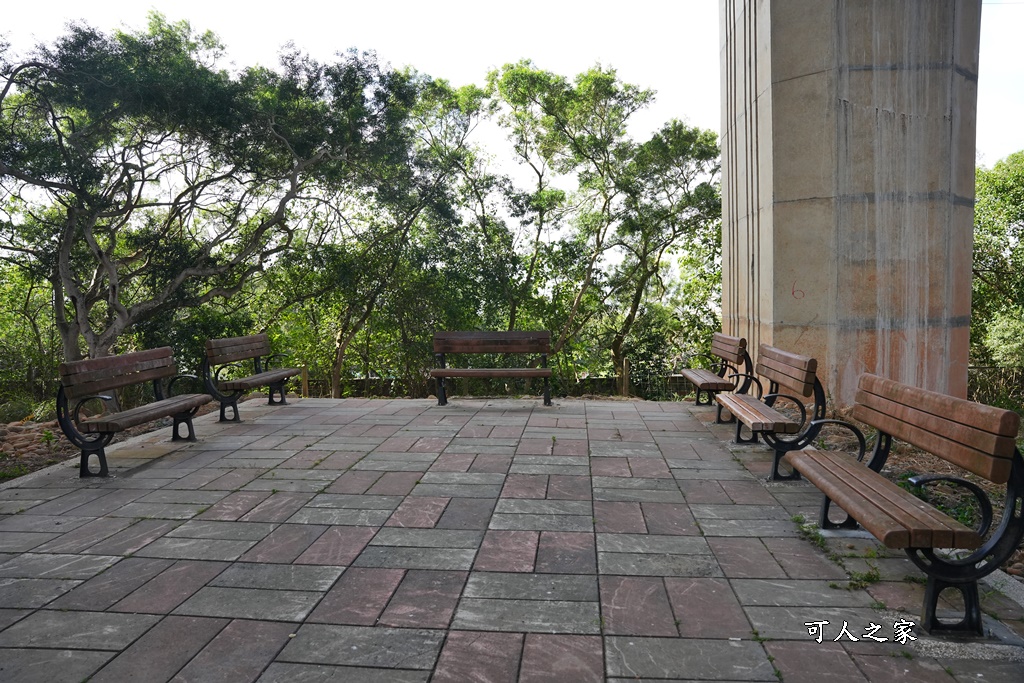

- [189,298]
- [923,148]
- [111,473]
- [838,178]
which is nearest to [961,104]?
[923,148]

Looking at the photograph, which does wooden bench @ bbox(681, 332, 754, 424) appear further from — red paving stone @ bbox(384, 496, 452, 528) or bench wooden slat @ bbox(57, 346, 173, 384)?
bench wooden slat @ bbox(57, 346, 173, 384)

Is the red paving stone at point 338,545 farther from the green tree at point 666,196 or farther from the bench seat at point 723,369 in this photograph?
the green tree at point 666,196

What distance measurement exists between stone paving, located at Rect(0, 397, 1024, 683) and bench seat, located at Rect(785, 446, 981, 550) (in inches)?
14.8

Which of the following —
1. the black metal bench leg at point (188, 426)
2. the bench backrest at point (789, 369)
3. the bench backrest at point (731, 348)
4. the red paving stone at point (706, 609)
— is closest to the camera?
the red paving stone at point (706, 609)

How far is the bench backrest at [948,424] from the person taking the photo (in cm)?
273

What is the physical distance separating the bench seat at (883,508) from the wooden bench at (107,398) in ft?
15.7

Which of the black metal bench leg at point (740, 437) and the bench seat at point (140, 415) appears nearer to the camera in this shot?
the bench seat at point (140, 415)

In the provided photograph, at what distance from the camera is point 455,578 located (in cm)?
327

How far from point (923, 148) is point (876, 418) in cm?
457

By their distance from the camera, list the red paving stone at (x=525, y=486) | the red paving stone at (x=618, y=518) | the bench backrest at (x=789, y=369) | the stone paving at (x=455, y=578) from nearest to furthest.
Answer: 1. the stone paving at (x=455, y=578)
2. the red paving stone at (x=618, y=518)
3. the red paving stone at (x=525, y=486)
4. the bench backrest at (x=789, y=369)

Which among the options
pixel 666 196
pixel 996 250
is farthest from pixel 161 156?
pixel 996 250

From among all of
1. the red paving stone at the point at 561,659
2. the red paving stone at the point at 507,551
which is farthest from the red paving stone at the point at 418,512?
the red paving stone at the point at 561,659

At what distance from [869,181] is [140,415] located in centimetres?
716

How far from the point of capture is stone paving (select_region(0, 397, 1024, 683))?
255 cm
